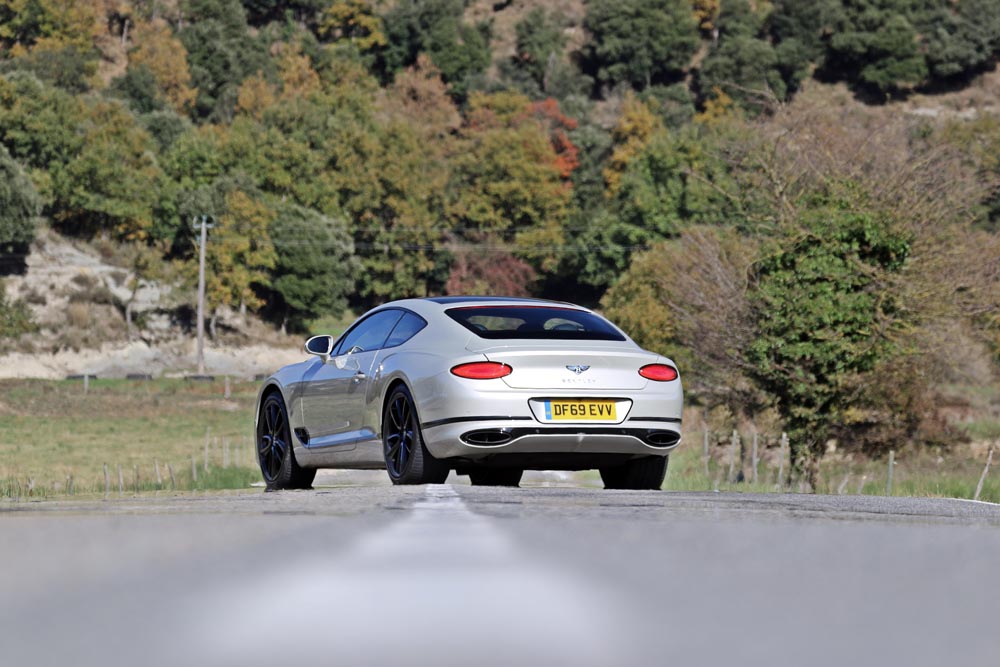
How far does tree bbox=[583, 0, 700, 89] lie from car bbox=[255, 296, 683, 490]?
139 m

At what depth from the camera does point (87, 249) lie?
9506 cm

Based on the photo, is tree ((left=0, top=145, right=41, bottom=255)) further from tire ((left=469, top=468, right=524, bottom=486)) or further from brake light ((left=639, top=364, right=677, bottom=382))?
brake light ((left=639, top=364, right=677, bottom=382))

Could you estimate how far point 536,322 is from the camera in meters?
12.4

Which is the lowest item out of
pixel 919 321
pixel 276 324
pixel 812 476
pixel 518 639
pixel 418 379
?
pixel 276 324

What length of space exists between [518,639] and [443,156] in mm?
114284

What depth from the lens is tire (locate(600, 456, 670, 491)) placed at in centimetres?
1233

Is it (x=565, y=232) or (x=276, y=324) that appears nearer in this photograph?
(x=276, y=324)

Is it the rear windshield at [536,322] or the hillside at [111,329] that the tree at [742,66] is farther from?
the rear windshield at [536,322]

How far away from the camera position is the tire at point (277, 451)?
14070 mm

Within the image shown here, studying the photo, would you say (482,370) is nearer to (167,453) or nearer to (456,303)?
(456,303)

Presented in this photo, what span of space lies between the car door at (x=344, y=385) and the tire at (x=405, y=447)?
0.48 metres

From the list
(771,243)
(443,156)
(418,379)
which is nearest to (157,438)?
(771,243)

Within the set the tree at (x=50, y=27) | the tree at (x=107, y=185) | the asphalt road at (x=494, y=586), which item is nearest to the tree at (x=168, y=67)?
the tree at (x=50, y=27)

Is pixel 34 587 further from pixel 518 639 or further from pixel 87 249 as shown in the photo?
pixel 87 249
